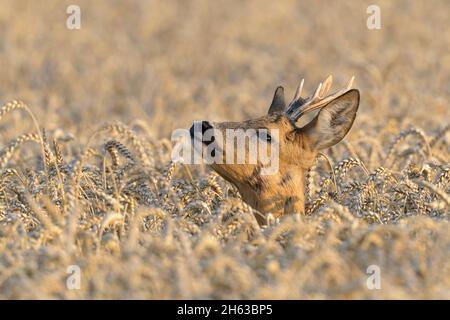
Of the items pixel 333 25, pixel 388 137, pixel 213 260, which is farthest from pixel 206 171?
pixel 333 25

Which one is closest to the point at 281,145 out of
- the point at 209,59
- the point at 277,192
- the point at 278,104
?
the point at 277,192

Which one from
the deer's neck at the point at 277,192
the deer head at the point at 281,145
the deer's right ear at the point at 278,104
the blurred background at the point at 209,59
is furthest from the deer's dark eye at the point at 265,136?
the blurred background at the point at 209,59

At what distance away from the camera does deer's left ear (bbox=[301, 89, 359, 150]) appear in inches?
252

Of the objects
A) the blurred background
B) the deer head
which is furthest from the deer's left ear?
the blurred background

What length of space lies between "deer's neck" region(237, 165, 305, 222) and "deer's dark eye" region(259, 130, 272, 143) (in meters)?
0.22

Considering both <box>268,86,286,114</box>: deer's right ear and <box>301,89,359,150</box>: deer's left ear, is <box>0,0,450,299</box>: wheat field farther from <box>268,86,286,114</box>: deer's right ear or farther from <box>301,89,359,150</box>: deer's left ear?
<box>268,86,286,114</box>: deer's right ear

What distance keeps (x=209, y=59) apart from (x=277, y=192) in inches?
419

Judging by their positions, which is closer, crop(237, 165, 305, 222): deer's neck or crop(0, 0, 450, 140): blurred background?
crop(237, 165, 305, 222): deer's neck

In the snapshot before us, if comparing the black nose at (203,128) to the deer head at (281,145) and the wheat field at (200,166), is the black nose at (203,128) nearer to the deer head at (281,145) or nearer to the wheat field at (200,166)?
the deer head at (281,145)

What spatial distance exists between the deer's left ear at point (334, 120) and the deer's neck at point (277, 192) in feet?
0.95

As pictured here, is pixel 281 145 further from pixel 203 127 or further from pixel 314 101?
pixel 203 127

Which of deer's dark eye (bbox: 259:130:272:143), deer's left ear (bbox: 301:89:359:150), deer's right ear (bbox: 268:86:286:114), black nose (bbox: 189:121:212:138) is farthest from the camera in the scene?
deer's right ear (bbox: 268:86:286:114)

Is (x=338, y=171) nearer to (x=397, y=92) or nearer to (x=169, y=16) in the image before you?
(x=397, y=92)

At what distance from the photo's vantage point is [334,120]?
21.3 ft
